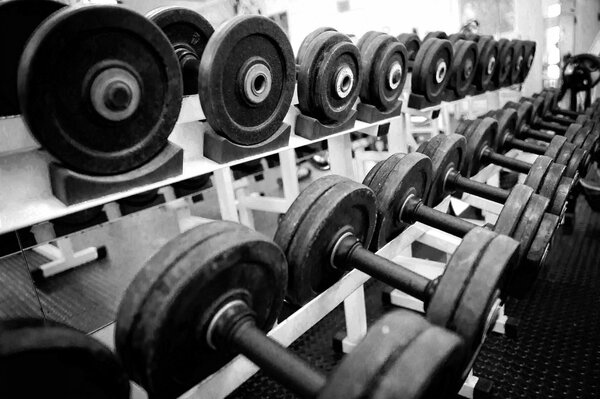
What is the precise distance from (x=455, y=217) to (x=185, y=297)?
81cm

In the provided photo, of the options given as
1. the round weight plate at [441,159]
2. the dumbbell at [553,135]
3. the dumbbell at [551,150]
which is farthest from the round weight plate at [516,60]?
the round weight plate at [441,159]

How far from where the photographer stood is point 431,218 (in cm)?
116

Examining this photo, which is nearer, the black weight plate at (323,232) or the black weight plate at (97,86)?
the black weight plate at (97,86)

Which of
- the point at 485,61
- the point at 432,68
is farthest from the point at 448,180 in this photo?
the point at 485,61

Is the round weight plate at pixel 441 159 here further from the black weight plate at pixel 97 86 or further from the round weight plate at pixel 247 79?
the black weight plate at pixel 97 86

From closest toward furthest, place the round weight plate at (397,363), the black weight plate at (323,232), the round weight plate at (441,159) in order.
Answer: the round weight plate at (397,363), the black weight plate at (323,232), the round weight plate at (441,159)

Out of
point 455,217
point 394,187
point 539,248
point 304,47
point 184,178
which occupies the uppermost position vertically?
point 304,47

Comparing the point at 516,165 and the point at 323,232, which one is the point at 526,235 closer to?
the point at 323,232

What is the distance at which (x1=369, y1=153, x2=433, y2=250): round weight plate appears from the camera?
1.12m

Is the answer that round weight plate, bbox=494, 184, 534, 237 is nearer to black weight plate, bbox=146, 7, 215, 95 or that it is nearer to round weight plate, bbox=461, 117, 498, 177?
round weight plate, bbox=461, 117, 498, 177

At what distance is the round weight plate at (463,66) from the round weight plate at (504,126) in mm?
242

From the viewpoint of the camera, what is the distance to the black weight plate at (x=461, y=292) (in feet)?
2.27

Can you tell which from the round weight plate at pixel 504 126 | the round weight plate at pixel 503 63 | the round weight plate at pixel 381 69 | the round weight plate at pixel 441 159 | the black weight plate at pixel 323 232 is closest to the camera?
the black weight plate at pixel 323 232

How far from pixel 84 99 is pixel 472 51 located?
1.98 m
